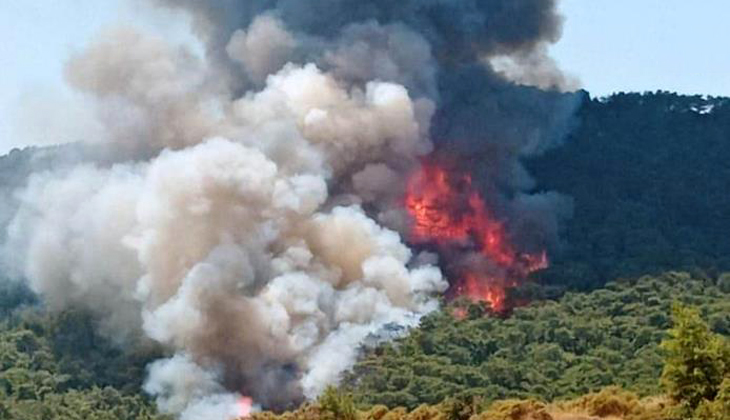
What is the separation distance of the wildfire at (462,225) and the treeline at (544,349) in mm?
7641

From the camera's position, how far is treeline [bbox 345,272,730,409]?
196 ft

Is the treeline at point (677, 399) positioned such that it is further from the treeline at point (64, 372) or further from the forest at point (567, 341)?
the treeline at point (64, 372)

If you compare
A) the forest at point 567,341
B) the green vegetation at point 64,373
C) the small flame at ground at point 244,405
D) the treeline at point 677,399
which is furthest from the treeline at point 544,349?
the treeline at point 677,399

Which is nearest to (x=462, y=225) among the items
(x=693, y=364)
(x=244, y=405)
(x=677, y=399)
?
(x=244, y=405)

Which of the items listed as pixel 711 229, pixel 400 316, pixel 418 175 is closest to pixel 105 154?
pixel 418 175

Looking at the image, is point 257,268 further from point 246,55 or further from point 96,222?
point 246,55

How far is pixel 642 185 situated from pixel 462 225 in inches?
770

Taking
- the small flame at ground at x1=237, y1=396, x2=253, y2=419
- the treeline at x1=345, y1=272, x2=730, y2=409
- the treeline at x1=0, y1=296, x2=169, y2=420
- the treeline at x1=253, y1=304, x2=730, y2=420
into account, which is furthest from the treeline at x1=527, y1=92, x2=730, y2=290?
the treeline at x1=253, y1=304, x2=730, y2=420

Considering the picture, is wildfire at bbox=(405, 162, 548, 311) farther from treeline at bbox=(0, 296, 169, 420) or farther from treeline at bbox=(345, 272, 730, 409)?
treeline at bbox=(0, 296, 169, 420)

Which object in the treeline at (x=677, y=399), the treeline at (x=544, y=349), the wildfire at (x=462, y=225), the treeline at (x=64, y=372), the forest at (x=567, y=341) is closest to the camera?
the treeline at (x=677, y=399)

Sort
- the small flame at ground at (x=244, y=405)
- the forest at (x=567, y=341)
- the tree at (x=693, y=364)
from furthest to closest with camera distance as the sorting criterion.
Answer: the small flame at ground at (x=244, y=405), the forest at (x=567, y=341), the tree at (x=693, y=364)

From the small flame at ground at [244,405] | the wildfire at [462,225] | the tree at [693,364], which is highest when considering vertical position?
the wildfire at [462,225]

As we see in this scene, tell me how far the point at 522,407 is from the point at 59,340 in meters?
46.5

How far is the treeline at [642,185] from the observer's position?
279 feet
